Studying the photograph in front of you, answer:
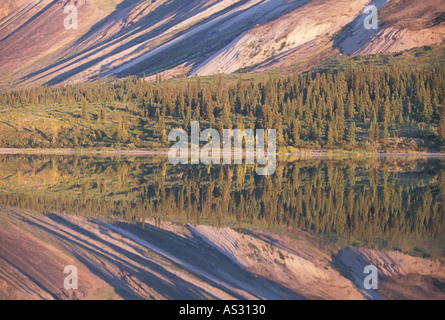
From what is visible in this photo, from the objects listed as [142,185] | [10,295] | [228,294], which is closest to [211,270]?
[228,294]

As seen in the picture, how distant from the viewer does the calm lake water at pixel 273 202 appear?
19656 mm

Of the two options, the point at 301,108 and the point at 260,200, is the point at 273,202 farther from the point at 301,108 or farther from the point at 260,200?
the point at 301,108

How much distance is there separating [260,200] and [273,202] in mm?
1064

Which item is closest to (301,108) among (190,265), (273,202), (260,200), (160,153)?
(160,153)

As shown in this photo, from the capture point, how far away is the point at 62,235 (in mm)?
19250

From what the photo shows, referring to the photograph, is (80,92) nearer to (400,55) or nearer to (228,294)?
(400,55)

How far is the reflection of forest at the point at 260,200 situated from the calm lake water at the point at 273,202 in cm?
4

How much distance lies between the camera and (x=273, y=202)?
85.4 ft

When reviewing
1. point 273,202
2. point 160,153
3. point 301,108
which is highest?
point 301,108

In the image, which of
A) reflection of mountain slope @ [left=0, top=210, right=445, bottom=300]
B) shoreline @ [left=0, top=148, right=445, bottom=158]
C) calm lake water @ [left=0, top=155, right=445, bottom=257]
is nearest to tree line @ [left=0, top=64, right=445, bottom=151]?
shoreline @ [left=0, top=148, right=445, bottom=158]

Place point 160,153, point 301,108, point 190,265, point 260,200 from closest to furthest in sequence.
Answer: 1. point 190,265
2. point 260,200
3. point 160,153
4. point 301,108

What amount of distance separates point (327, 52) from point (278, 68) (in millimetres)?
22126

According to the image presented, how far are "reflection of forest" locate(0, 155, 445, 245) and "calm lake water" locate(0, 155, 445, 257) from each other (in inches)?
1.5

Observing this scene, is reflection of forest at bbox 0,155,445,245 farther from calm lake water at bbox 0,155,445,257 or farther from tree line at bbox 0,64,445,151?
tree line at bbox 0,64,445,151
